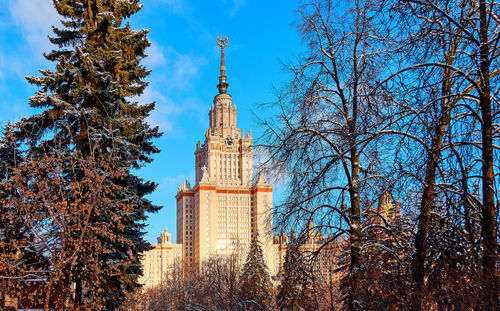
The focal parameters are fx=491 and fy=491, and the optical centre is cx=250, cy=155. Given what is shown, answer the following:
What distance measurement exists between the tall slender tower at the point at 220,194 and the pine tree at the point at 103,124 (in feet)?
394

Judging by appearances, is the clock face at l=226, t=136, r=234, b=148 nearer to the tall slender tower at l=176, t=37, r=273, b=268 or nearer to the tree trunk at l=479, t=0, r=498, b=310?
the tall slender tower at l=176, t=37, r=273, b=268

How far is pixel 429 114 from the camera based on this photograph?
25.9ft

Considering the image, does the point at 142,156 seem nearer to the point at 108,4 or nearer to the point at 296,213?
the point at 108,4

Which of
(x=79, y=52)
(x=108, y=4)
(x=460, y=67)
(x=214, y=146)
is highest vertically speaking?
(x=214, y=146)

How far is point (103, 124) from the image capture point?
16.8 meters

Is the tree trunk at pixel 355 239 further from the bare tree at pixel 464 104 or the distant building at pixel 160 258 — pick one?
the distant building at pixel 160 258

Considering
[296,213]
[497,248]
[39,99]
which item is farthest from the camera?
[39,99]

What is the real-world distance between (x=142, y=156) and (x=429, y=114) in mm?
12618

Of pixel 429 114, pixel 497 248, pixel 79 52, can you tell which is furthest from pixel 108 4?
pixel 497 248

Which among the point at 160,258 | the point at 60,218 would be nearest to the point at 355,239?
the point at 60,218

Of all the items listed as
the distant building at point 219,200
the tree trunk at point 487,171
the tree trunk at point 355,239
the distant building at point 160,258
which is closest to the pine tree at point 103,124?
the tree trunk at point 355,239

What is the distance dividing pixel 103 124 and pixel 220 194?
130127 mm

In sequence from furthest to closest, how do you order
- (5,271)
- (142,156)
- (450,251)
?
(142,156), (5,271), (450,251)

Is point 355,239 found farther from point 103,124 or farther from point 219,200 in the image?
point 219,200
